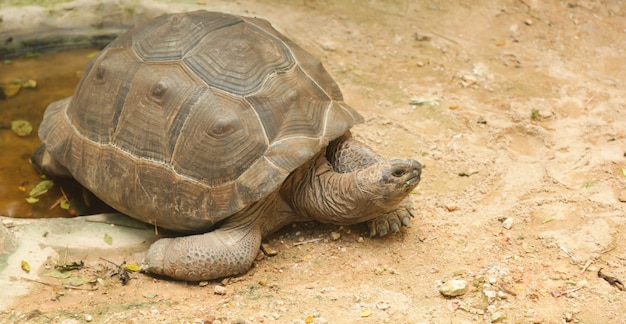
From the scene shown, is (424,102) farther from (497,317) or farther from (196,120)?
(497,317)

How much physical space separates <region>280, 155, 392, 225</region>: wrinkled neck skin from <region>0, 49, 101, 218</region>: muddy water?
68.0 inches

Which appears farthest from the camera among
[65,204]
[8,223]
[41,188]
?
[41,188]

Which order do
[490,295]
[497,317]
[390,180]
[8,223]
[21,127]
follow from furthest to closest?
1. [21,127]
2. [8,223]
3. [390,180]
4. [490,295]
5. [497,317]

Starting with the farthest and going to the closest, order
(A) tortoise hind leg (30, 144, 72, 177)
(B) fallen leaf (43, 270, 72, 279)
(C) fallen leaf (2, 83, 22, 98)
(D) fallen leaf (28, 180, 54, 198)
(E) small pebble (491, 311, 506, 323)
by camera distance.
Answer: (C) fallen leaf (2, 83, 22, 98) < (D) fallen leaf (28, 180, 54, 198) < (A) tortoise hind leg (30, 144, 72, 177) < (B) fallen leaf (43, 270, 72, 279) < (E) small pebble (491, 311, 506, 323)

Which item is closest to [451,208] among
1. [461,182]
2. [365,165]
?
[461,182]

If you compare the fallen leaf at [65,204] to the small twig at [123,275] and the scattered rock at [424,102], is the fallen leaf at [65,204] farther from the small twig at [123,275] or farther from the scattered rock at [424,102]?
the scattered rock at [424,102]

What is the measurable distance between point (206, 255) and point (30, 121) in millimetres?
2544

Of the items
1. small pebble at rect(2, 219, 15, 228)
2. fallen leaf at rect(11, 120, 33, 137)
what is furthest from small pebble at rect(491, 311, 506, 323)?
fallen leaf at rect(11, 120, 33, 137)

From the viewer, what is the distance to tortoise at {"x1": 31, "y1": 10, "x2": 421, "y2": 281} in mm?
3941

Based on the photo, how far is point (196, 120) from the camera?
3.98 metres

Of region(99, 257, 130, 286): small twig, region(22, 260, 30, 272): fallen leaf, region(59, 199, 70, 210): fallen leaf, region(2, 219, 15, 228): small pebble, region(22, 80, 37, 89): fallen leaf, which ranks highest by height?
region(2, 219, 15, 228): small pebble

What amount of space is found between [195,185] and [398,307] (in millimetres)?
1407

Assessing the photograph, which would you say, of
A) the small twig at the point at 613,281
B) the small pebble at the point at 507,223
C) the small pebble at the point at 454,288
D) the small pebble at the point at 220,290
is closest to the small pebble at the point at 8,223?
the small pebble at the point at 220,290

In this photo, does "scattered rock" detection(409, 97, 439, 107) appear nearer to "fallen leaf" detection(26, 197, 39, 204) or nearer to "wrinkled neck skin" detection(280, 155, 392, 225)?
"wrinkled neck skin" detection(280, 155, 392, 225)
